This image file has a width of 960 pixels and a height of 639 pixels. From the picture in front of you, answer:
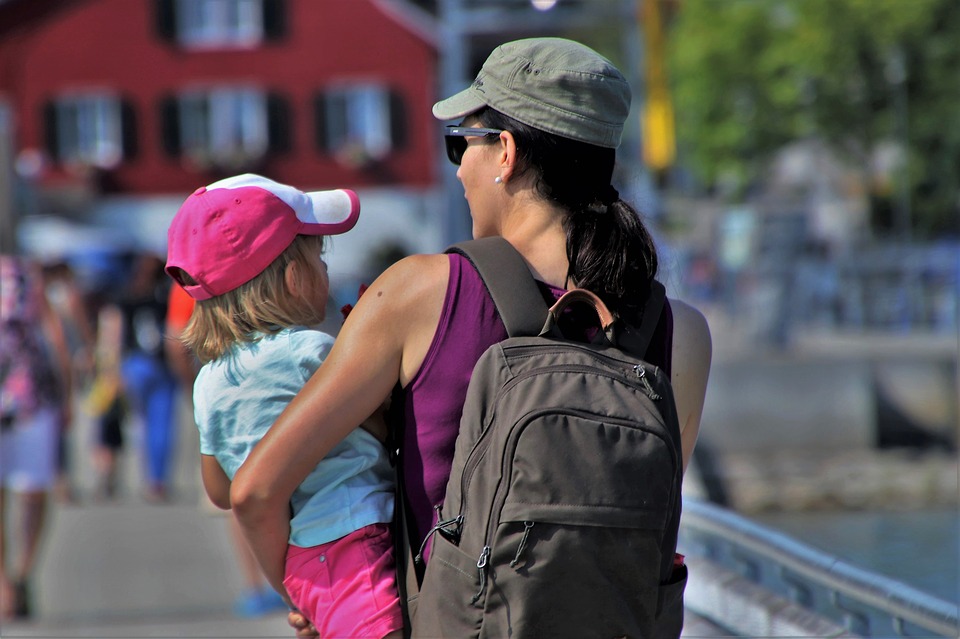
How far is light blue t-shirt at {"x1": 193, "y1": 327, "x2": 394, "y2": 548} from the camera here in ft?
6.35

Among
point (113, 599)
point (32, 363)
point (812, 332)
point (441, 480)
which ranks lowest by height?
point (812, 332)

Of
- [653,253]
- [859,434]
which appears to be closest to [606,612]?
[653,253]

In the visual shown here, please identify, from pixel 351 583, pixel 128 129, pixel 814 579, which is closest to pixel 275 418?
pixel 351 583

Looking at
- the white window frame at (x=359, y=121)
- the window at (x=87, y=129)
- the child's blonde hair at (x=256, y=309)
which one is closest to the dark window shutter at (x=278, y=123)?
Answer: the white window frame at (x=359, y=121)

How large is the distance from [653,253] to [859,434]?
9938 millimetres

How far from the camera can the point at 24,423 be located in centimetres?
575

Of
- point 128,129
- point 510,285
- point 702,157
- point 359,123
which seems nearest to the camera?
point 510,285

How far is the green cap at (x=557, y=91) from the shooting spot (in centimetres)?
186

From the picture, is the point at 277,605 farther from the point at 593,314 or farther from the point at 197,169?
the point at 197,169

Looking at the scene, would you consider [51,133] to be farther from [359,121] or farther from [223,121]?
[359,121]

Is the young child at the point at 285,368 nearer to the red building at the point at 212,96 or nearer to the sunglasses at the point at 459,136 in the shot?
the sunglasses at the point at 459,136

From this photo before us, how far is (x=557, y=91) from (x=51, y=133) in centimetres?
3458

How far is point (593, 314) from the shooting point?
72.0 inches

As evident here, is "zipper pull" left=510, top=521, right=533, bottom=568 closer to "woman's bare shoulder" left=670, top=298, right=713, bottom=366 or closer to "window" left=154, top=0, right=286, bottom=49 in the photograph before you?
"woman's bare shoulder" left=670, top=298, right=713, bottom=366
